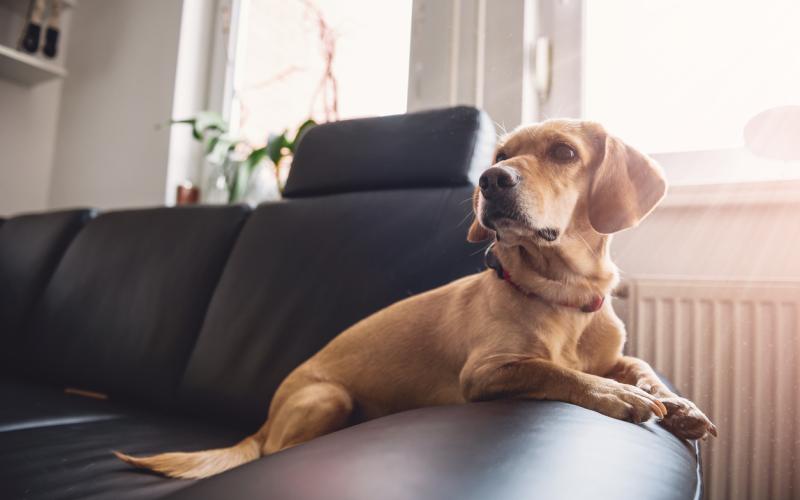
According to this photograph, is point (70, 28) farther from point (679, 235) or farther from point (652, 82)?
point (679, 235)

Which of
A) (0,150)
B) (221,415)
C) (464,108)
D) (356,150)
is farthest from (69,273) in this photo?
(0,150)

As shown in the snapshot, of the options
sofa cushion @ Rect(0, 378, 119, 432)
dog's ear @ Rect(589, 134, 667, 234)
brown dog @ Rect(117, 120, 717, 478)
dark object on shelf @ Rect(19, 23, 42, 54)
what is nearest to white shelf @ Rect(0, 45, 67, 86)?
dark object on shelf @ Rect(19, 23, 42, 54)

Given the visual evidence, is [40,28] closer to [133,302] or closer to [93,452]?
[133,302]

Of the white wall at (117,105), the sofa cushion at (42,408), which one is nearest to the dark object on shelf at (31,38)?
the white wall at (117,105)

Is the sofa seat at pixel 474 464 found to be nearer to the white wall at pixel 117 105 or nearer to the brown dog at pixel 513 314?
the brown dog at pixel 513 314

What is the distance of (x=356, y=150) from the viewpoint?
154 centimetres

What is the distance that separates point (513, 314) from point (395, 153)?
642 mm

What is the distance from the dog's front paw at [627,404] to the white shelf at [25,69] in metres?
3.09

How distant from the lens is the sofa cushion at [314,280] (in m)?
1.33

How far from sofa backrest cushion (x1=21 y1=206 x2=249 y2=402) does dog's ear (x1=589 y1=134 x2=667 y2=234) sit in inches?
43.3

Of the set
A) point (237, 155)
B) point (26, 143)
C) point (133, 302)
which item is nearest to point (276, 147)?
point (237, 155)

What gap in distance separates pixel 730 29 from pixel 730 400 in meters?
1.03

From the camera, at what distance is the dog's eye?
1.07 metres

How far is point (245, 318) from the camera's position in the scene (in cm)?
148
